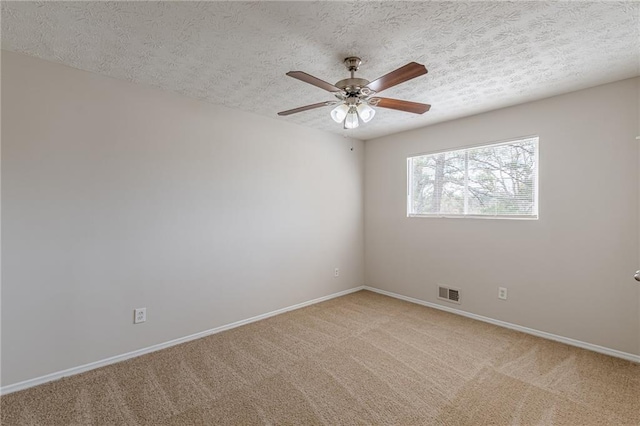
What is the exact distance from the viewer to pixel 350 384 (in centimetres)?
224

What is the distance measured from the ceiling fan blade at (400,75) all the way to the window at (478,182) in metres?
2.14

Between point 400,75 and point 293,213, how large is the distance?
2.41 meters

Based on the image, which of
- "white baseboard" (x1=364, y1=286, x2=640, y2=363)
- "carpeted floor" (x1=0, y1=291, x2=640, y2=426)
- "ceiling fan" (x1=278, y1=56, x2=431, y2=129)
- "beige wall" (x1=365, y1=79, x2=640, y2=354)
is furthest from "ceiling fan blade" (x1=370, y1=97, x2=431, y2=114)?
"white baseboard" (x1=364, y1=286, x2=640, y2=363)

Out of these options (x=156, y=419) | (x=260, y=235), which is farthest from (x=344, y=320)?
(x=156, y=419)

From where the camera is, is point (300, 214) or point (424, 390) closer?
point (424, 390)

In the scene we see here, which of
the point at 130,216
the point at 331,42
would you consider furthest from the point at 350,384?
the point at 331,42

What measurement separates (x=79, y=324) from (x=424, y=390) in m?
2.68

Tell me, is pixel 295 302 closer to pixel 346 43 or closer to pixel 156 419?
pixel 156 419

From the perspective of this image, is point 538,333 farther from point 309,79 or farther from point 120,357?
point 120,357

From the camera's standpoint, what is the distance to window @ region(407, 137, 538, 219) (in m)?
3.21

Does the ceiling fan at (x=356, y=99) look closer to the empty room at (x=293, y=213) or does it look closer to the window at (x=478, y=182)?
→ the empty room at (x=293, y=213)

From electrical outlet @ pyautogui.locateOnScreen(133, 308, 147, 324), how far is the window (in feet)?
10.9

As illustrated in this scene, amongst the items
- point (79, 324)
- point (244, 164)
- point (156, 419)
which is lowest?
point (156, 419)

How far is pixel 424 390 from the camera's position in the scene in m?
2.17
